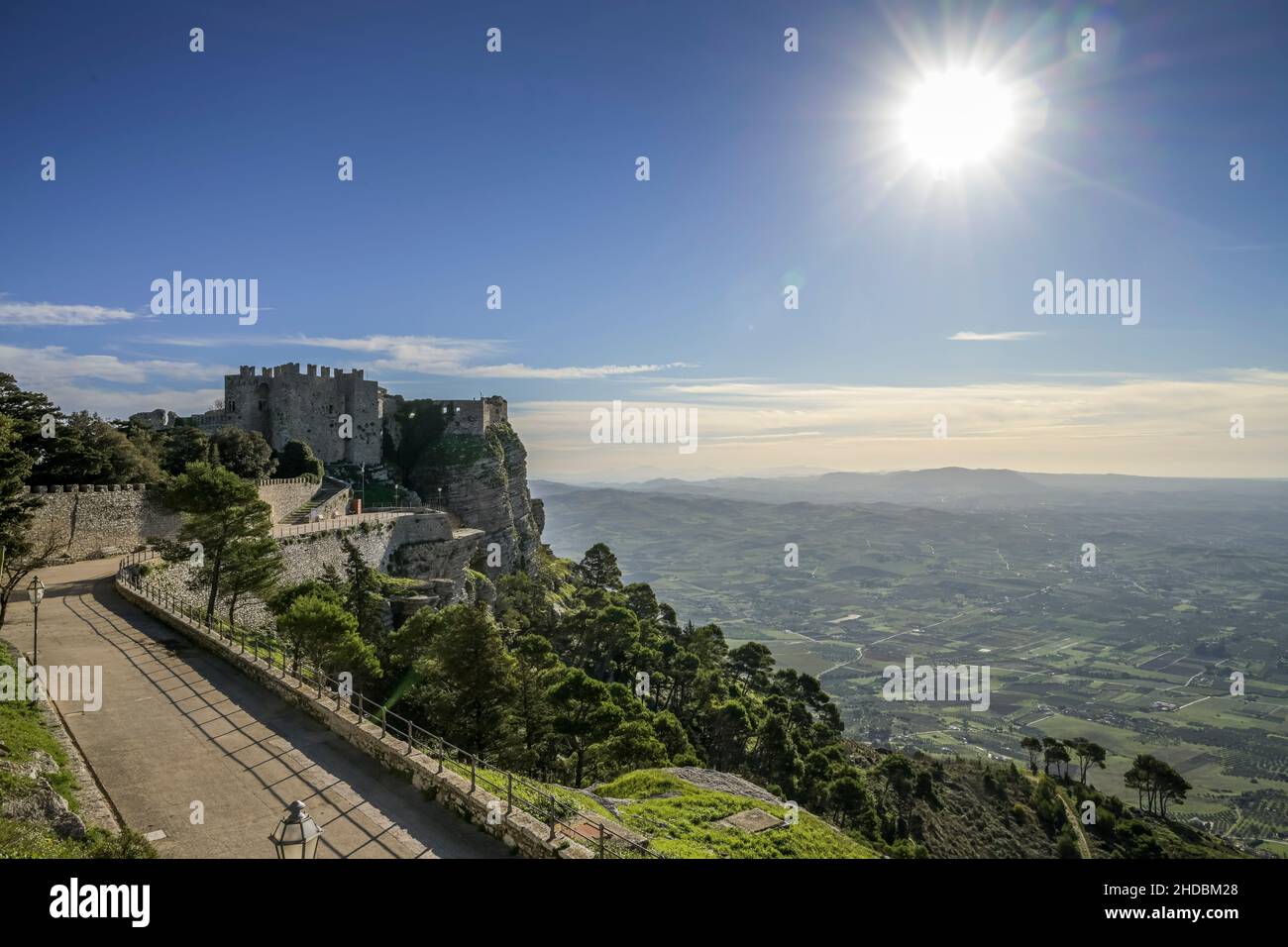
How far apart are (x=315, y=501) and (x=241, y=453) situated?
18.5 ft

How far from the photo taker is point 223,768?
13016 mm

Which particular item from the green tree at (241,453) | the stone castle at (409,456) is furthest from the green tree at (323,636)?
the green tree at (241,453)

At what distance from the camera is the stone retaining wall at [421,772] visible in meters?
10.5

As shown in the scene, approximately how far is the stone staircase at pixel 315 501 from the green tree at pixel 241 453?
3.35 metres

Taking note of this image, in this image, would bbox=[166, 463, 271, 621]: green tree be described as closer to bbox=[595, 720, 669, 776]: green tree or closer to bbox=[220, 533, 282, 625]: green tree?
bbox=[220, 533, 282, 625]: green tree

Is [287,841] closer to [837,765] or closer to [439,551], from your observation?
[439,551]

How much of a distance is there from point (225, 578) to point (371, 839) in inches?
849

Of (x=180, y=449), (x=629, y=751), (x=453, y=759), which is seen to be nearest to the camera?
(x=453, y=759)

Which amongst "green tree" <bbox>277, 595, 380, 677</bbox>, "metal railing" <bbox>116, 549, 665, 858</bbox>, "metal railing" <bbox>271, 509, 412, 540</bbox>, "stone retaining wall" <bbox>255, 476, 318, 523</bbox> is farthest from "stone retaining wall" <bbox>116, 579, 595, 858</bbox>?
"stone retaining wall" <bbox>255, 476, 318, 523</bbox>

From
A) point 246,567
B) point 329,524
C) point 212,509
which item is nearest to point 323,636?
point 246,567

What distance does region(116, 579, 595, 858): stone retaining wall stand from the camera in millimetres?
10484

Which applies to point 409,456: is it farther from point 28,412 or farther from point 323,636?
point 323,636

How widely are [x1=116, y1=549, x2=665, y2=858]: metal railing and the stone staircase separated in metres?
18.1
